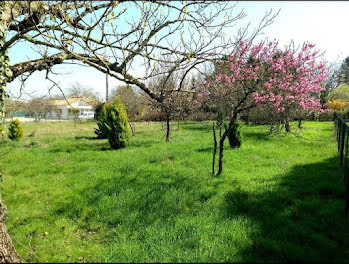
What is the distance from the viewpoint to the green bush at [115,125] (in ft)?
41.4

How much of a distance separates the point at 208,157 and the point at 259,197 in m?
3.81

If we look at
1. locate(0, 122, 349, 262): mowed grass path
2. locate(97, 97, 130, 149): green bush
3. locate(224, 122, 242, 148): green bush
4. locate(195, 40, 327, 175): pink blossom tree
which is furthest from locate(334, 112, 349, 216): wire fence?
locate(97, 97, 130, 149): green bush

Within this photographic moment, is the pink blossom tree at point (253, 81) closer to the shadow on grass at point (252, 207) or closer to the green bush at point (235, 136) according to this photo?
the green bush at point (235, 136)

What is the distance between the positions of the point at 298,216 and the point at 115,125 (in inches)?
377

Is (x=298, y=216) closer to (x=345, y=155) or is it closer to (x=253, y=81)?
(x=345, y=155)

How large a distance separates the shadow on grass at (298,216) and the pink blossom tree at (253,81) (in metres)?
2.01

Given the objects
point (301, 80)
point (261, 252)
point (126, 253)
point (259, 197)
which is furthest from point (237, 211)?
point (301, 80)

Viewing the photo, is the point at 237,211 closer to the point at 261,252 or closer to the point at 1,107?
the point at 261,252

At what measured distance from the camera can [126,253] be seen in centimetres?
424

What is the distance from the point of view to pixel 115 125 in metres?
12.8

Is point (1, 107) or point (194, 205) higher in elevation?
point (1, 107)

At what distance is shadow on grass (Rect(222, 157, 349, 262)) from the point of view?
156 inches

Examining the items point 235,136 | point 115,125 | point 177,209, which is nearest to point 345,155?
point 177,209

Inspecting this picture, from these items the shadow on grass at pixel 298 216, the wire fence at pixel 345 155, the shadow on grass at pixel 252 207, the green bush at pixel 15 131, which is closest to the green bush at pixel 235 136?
the shadow on grass at pixel 252 207
